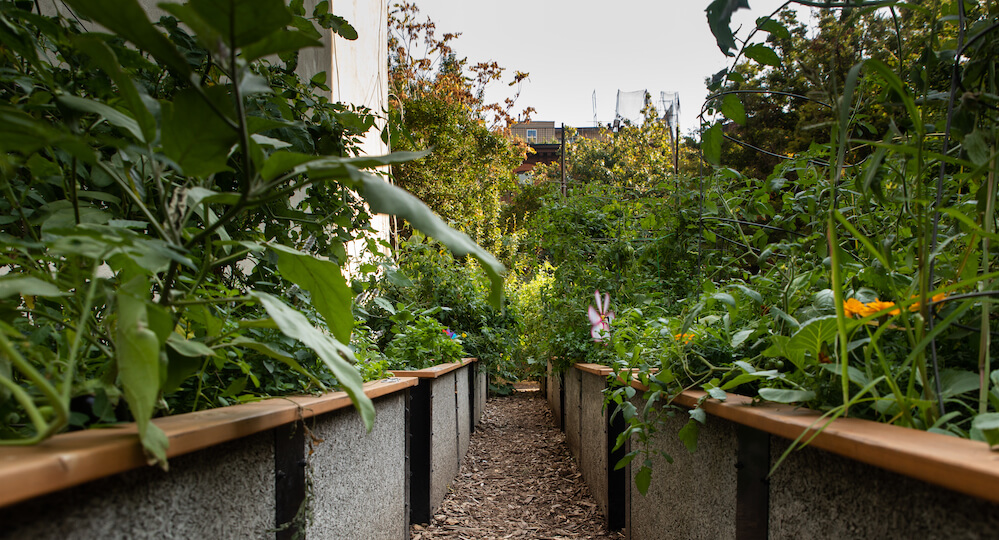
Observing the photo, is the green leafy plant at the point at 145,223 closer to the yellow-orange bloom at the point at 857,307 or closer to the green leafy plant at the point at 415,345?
the yellow-orange bloom at the point at 857,307

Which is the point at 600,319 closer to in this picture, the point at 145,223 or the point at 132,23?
the point at 145,223

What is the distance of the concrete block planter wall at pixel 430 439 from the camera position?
9.53 feet

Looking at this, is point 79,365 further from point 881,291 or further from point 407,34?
point 407,34

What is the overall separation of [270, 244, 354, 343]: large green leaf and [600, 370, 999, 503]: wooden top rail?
0.76 metres

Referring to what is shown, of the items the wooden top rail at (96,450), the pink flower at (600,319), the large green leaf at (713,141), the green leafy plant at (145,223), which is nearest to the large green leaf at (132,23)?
the green leafy plant at (145,223)

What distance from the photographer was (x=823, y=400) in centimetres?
101

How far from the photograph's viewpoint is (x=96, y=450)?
0.56 m

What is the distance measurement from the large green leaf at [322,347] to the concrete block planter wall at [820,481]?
635 millimetres

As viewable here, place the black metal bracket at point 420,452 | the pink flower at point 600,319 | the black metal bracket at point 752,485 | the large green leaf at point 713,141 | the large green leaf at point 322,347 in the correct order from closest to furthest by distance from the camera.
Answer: the large green leaf at point 322,347, the black metal bracket at point 752,485, the large green leaf at point 713,141, the black metal bracket at point 420,452, the pink flower at point 600,319

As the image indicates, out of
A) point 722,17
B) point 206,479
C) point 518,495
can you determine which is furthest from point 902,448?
point 518,495

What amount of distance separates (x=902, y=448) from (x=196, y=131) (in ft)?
3.01

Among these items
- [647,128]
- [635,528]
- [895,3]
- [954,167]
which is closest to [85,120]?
[895,3]

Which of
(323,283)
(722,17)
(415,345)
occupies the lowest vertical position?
(415,345)

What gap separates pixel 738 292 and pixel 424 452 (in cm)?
188
